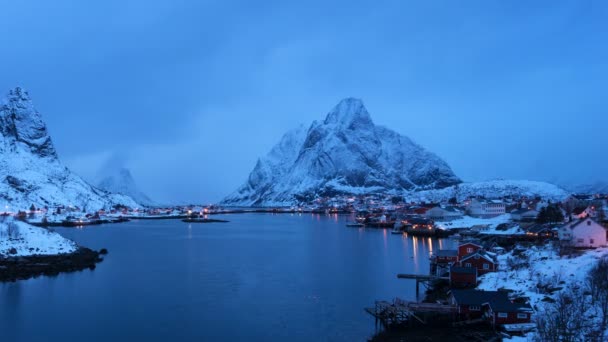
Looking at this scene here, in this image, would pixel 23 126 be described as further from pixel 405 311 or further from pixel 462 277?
pixel 405 311

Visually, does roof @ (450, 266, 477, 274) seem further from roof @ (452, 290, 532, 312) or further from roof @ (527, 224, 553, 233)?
roof @ (527, 224, 553, 233)

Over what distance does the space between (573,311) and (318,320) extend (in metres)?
8.67

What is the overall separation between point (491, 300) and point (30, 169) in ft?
368

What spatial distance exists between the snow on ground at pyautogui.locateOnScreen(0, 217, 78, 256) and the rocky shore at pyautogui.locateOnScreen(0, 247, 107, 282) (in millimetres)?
945

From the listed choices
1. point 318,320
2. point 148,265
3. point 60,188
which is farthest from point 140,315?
point 60,188

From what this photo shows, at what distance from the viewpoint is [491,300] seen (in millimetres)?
17328

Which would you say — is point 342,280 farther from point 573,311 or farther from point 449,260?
point 573,311

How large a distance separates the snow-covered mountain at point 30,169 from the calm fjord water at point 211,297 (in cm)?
6932

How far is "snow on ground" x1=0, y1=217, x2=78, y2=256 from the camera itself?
3284 centimetres

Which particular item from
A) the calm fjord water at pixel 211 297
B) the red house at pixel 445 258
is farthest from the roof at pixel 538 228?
the red house at pixel 445 258

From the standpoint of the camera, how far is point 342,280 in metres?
28.2

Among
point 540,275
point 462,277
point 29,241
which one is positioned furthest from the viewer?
point 29,241

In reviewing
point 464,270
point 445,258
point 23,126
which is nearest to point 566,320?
point 464,270

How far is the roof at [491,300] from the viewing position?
1656cm
